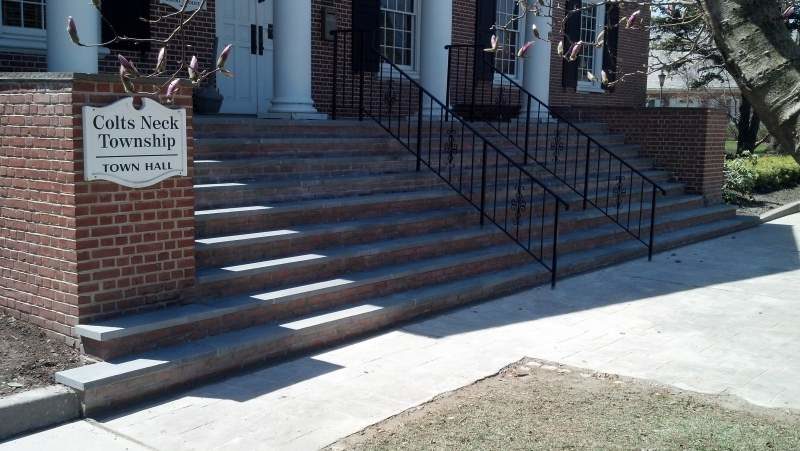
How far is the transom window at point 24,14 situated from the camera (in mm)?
8398

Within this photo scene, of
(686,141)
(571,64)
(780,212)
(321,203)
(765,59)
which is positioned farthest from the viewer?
(571,64)

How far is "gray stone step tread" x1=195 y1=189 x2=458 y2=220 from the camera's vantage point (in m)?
6.33

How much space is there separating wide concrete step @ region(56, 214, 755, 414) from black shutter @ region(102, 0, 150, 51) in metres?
4.76

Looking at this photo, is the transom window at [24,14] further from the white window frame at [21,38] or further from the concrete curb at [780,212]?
the concrete curb at [780,212]

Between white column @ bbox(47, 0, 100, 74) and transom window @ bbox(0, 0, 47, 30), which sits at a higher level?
transom window @ bbox(0, 0, 47, 30)

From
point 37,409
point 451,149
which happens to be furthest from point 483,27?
point 37,409

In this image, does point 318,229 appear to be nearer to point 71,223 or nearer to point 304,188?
point 304,188

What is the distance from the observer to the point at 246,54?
1071 centimetres

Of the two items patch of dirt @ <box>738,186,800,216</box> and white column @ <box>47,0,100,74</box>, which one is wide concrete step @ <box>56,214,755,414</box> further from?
patch of dirt @ <box>738,186,800,216</box>

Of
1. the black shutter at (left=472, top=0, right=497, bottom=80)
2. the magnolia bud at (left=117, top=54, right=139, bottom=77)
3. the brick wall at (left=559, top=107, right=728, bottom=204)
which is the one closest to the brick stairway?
the magnolia bud at (left=117, top=54, right=139, bottom=77)

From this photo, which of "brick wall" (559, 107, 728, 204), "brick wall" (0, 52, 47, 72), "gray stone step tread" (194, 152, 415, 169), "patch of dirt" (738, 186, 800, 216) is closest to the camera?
"gray stone step tread" (194, 152, 415, 169)

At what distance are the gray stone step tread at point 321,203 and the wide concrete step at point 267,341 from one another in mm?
1078

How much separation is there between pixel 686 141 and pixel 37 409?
11.1 metres

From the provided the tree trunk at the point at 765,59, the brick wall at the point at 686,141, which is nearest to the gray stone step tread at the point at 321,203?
the tree trunk at the point at 765,59
